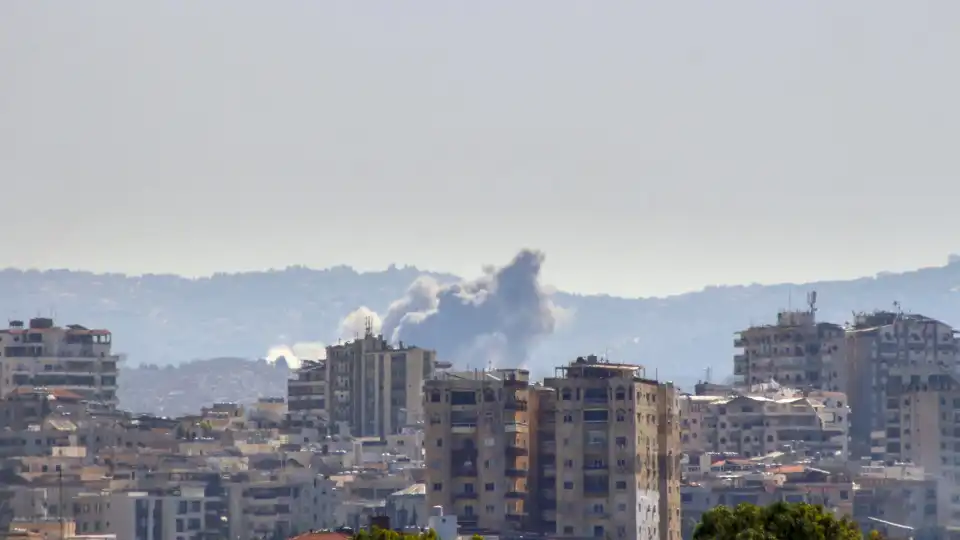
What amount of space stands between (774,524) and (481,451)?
9316cm

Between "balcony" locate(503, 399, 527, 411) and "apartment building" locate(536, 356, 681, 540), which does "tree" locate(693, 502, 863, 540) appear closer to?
"apartment building" locate(536, 356, 681, 540)

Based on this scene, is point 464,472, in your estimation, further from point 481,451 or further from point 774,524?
point 774,524

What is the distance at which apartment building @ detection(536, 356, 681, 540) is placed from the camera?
17062 cm

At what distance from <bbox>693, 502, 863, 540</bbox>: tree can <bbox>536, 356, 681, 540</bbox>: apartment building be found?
8549 cm

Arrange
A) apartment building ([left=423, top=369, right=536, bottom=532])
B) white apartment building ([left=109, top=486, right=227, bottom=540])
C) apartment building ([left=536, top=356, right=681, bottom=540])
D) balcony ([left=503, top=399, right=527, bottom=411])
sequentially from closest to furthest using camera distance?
apartment building ([left=536, top=356, right=681, bottom=540])
apartment building ([left=423, top=369, right=536, bottom=532])
balcony ([left=503, top=399, right=527, bottom=411])
white apartment building ([left=109, top=486, right=227, bottom=540])

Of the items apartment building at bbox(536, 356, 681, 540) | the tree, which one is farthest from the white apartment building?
the tree

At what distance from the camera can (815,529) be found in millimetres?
81562

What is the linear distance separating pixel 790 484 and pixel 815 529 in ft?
383

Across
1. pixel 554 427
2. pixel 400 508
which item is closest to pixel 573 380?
pixel 554 427

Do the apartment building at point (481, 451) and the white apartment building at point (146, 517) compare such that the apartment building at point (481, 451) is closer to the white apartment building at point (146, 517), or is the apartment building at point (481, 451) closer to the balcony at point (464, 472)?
the balcony at point (464, 472)

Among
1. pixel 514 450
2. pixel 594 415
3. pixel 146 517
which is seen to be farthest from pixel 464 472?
pixel 146 517

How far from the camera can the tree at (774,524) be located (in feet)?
267

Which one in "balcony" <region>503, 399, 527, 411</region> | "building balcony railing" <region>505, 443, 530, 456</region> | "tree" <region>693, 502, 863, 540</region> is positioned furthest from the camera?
"balcony" <region>503, 399, 527, 411</region>

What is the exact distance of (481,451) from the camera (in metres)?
175
